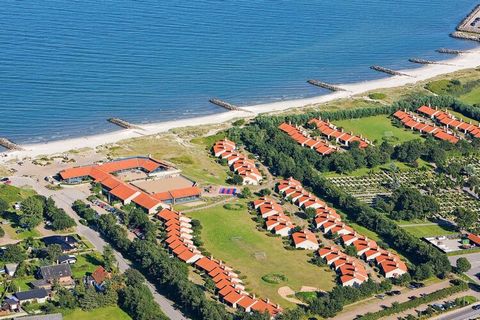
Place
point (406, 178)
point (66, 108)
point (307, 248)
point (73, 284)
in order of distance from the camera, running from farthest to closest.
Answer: point (66, 108), point (406, 178), point (307, 248), point (73, 284)

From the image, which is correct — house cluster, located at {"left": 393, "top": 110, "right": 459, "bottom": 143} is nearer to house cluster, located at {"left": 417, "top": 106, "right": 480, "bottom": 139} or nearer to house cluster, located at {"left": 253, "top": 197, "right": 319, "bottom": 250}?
house cluster, located at {"left": 417, "top": 106, "right": 480, "bottom": 139}

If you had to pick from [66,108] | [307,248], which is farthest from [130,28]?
[307,248]

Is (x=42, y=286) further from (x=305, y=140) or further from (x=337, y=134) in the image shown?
(x=337, y=134)

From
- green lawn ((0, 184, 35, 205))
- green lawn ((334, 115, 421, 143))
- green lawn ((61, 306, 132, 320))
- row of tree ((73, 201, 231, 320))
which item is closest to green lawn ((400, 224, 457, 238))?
green lawn ((334, 115, 421, 143))

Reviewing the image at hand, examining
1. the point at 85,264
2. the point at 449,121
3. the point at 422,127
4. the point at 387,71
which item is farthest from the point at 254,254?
the point at 387,71

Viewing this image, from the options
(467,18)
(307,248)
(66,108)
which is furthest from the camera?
(467,18)

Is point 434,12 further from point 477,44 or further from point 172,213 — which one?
point 172,213
